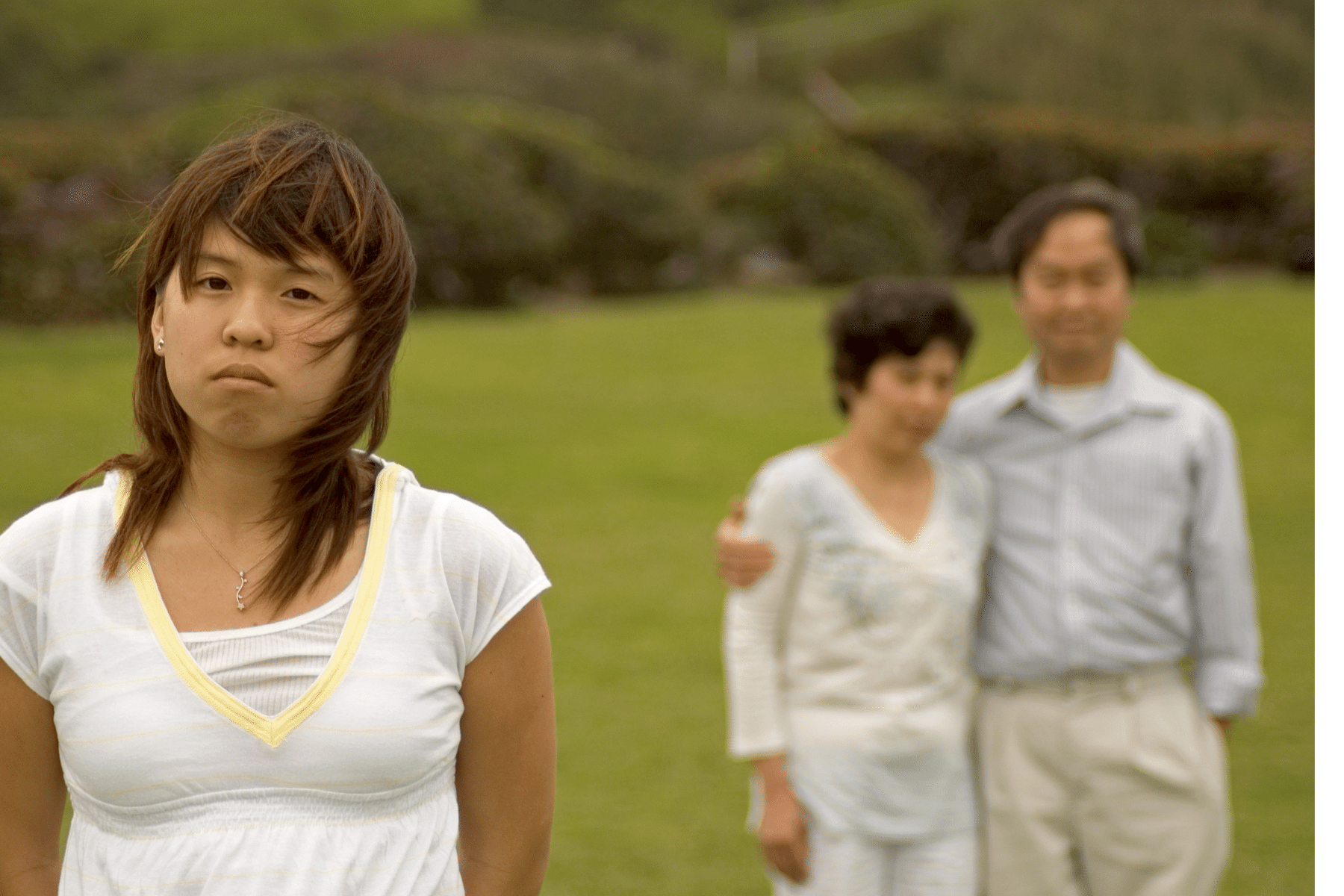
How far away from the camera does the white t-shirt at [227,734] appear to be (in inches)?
57.1

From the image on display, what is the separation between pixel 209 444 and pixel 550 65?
28.1m

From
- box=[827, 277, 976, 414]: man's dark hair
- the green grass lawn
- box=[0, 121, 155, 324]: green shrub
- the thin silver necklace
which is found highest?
box=[0, 121, 155, 324]: green shrub

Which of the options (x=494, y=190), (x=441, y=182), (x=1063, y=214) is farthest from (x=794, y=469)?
(x=494, y=190)

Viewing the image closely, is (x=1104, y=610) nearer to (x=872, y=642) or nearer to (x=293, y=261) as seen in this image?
(x=872, y=642)

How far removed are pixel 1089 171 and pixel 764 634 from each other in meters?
21.4

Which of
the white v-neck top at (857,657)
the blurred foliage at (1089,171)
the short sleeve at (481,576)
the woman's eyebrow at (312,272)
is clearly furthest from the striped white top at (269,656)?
the blurred foliage at (1089,171)

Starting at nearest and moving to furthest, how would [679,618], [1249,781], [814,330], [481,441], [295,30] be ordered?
[1249,781], [679,618], [481,441], [814,330], [295,30]

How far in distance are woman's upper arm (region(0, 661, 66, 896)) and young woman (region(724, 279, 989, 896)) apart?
1.55 meters

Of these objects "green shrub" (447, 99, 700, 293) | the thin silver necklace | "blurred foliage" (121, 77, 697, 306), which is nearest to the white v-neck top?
the thin silver necklace

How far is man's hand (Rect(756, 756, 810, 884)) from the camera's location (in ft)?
9.39

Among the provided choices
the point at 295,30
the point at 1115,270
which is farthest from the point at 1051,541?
the point at 295,30

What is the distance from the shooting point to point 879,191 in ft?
64.2

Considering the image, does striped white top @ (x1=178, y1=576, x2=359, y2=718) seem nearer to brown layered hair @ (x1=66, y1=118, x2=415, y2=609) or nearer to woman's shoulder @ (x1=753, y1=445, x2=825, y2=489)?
brown layered hair @ (x1=66, y1=118, x2=415, y2=609)

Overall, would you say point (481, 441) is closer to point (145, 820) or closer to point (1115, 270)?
point (1115, 270)
